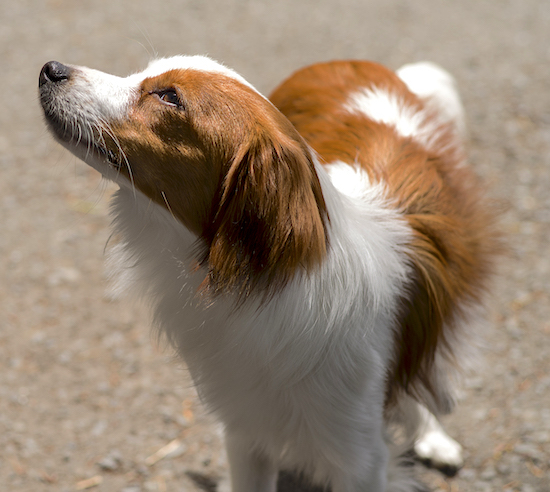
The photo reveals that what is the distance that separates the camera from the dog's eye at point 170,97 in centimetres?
181

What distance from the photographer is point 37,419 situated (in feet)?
10.3

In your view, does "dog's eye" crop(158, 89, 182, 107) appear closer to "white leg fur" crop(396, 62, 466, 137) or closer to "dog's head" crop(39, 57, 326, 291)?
"dog's head" crop(39, 57, 326, 291)

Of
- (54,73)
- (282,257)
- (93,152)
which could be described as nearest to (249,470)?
(282,257)

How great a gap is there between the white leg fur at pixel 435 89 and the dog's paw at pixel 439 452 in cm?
154

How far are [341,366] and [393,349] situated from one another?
0.91ft

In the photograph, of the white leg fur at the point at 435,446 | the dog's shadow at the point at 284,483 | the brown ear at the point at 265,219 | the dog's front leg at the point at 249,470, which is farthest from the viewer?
the dog's shadow at the point at 284,483

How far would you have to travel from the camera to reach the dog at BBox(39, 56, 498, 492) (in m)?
1.78

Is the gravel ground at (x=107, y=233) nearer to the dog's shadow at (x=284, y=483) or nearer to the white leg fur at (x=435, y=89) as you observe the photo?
the dog's shadow at (x=284, y=483)

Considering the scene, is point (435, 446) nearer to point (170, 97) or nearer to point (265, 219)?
point (265, 219)

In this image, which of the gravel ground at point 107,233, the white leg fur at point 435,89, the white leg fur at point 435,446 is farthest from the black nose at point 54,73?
the white leg fur at point 435,446

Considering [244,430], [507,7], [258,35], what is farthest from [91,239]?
[507,7]

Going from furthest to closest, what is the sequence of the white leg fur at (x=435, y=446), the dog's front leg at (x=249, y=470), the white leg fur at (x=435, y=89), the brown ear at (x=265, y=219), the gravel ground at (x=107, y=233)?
the white leg fur at (x=435, y=89) < the gravel ground at (x=107, y=233) < the white leg fur at (x=435, y=446) < the dog's front leg at (x=249, y=470) < the brown ear at (x=265, y=219)

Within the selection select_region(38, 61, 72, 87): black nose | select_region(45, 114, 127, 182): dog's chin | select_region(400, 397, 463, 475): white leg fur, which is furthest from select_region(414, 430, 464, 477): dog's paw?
select_region(38, 61, 72, 87): black nose

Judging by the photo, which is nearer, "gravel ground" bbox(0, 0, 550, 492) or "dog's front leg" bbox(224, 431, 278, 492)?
"dog's front leg" bbox(224, 431, 278, 492)
